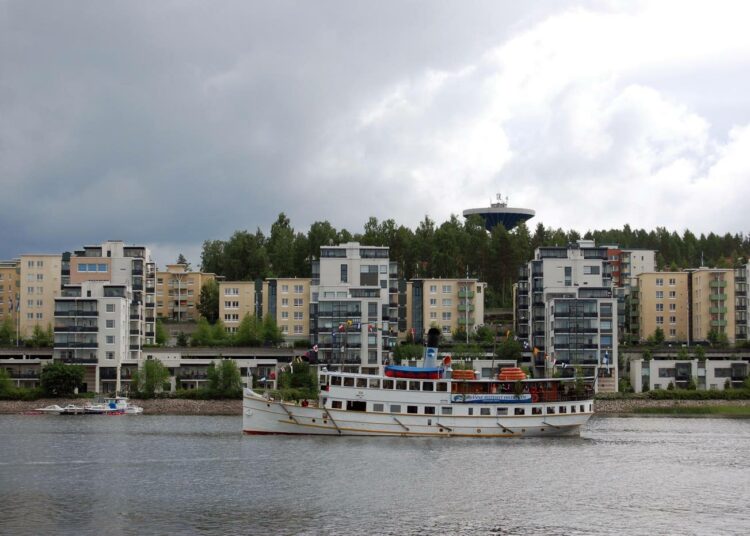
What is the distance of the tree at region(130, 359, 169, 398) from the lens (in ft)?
510

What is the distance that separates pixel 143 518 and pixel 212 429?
53.8m

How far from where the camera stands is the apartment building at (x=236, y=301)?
193m

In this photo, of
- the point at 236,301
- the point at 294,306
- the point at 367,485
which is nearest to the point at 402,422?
the point at 367,485

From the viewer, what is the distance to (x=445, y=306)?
19075 cm

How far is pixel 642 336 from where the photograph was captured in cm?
19688

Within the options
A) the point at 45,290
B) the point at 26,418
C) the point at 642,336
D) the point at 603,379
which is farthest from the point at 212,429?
the point at 642,336

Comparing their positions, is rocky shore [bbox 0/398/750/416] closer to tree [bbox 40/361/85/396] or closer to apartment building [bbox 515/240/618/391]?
tree [bbox 40/361/85/396]

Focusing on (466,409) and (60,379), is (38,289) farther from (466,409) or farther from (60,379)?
(466,409)

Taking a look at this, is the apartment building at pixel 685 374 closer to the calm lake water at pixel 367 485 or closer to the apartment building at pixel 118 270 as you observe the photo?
the calm lake water at pixel 367 485

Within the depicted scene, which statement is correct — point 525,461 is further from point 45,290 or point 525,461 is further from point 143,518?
point 45,290

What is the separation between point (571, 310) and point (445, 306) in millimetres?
28002

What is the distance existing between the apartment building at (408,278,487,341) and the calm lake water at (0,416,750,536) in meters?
84.3

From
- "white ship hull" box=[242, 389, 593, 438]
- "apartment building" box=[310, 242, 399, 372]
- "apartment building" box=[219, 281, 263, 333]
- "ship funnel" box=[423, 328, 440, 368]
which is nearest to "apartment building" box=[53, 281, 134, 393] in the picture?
"apartment building" box=[310, 242, 399, 372]

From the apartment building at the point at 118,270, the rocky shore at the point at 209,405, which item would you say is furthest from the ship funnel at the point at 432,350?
the apartment building at the point at 118,270
